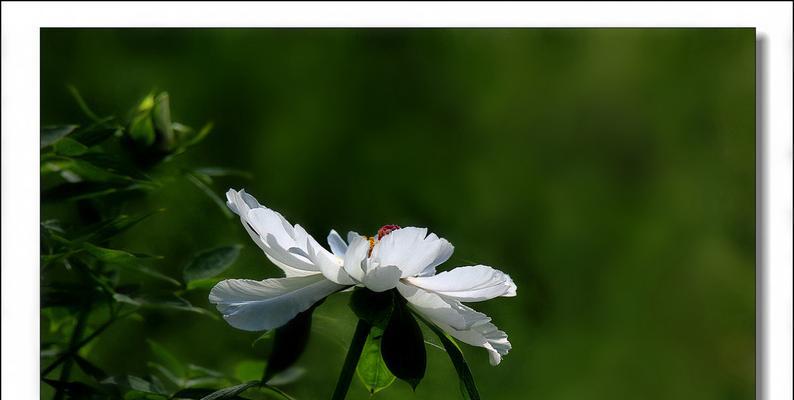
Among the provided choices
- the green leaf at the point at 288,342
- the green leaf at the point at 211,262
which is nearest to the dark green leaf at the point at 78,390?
the green leaf at the point at 211,262

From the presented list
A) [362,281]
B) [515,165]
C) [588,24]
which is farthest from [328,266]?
[515,165]

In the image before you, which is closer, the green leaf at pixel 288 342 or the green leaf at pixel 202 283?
the green leaf at pixel 288 342

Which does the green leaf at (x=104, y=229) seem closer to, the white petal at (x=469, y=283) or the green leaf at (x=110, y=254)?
the green leaf at (x=110, y=254)

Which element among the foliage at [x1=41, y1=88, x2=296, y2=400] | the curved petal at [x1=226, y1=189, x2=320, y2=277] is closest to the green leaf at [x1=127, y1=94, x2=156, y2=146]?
the foliage at [x1=41, y1=88, x2=296, y2=400]

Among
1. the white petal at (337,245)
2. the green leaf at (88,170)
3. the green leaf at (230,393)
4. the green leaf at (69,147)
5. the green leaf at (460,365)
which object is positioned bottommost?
the green leaf at (230,393)

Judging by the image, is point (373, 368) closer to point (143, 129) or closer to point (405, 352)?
point (405, 352)
